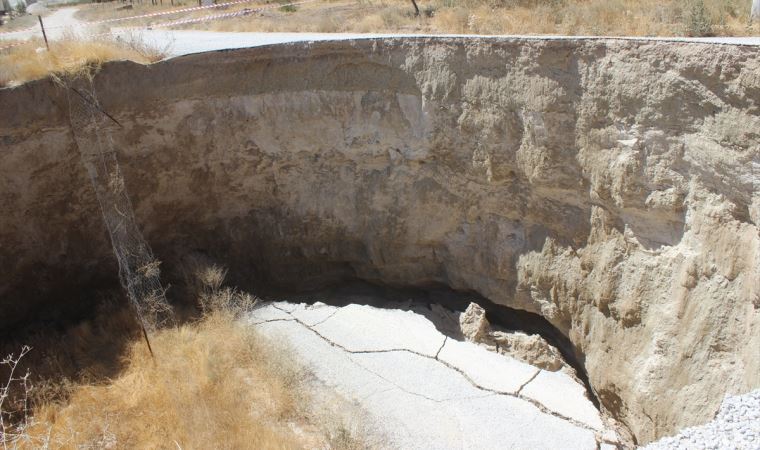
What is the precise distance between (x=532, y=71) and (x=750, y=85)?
1.95 m

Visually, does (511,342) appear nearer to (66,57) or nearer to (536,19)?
(536,19)

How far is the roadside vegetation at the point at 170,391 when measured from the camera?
5.03 m

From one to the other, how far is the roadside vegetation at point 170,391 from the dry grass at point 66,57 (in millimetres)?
2806

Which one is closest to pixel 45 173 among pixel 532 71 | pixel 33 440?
pixel 33 440

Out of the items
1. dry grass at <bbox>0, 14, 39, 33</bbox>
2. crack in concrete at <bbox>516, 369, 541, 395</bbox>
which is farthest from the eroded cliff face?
dry grass at <bbox>0, 14, 39, 33</bbox>

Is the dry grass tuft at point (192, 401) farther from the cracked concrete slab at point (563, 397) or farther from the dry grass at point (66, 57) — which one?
the dry grass at point (66, 57)

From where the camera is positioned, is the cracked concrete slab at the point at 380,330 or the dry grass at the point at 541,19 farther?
the dry grass at the point at 541,19

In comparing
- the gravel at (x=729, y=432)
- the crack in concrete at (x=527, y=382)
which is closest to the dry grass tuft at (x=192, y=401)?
the crack in concrete at (x=527, y=382)

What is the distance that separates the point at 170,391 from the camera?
5.57m

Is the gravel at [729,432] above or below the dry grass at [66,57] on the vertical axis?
below

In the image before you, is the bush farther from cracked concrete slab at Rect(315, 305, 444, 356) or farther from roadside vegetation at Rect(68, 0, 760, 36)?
cracked concrete slab at Rect(315, 305, 444, 356)

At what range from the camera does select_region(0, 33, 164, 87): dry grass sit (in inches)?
264

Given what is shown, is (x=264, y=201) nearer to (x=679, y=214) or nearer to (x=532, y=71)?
(x=532, y=71)

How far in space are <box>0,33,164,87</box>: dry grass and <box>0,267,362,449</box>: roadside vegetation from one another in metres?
2.81
